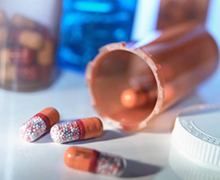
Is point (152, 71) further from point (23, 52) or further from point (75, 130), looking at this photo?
point (23, 52)

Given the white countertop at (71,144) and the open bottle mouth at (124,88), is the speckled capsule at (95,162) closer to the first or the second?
the white countertop at (71,144)

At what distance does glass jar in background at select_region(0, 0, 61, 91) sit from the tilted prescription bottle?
208 millimetres

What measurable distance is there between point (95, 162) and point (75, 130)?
12cm

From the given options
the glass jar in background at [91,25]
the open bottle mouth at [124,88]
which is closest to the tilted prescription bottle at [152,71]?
the open bottle mouth at [124,88]

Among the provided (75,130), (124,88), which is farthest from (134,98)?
(75,130)

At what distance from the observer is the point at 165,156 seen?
2.39ft

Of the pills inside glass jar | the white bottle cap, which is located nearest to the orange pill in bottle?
the white bottle cap

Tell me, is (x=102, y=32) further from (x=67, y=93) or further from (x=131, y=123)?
(x=131, y=123)

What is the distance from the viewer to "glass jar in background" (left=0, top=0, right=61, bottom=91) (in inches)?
35.9

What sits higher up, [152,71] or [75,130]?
[152,71]

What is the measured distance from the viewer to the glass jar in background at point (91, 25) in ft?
3.63

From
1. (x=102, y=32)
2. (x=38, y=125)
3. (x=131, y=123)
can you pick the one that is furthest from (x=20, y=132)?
(x=102, y=32)

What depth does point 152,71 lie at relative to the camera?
2.85ft

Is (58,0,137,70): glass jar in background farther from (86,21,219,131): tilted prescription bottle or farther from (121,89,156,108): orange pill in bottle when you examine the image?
(121,89,156,108): orange pill in bottle
